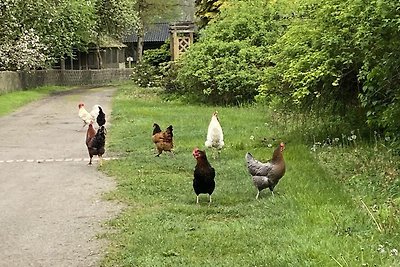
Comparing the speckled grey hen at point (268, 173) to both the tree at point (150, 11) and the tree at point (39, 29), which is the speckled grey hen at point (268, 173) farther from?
the tree at point (150, 11)

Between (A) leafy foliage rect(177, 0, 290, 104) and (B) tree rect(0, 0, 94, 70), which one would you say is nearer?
(A) leafy foliage rect(177, 0, 290, 104)

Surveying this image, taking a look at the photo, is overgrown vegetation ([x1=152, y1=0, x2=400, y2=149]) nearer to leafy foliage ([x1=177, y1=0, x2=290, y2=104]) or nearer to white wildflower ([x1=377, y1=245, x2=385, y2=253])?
leafy foliage ([x1=177, y1=0, x2=290, y2=104])

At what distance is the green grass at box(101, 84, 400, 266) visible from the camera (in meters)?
6.46

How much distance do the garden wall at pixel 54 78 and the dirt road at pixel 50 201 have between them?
1723 centimetres

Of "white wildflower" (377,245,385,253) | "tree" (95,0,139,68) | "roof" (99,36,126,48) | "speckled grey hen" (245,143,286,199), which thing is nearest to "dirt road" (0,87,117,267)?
"speckled grey hen" (245,143,286,199)

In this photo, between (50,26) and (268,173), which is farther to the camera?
(50,26)

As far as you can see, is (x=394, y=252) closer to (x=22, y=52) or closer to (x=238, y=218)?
(x=238, y=218)

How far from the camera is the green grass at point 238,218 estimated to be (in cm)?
646

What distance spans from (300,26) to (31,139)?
7977mm

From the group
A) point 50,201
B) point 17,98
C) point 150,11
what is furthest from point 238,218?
point 150,11

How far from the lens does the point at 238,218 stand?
8.27m

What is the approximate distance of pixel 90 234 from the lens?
787 centimetres

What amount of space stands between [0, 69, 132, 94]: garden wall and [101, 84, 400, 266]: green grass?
23.6 meters

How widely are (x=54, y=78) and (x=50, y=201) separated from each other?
40401mm
